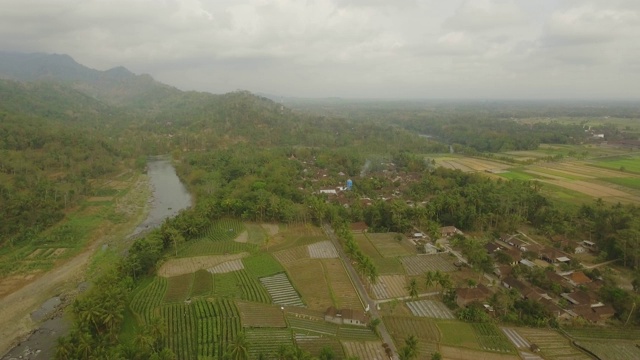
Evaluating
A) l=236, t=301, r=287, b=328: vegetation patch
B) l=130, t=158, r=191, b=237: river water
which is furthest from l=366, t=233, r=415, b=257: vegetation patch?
l=130, t=158, r=191, b=237: river water

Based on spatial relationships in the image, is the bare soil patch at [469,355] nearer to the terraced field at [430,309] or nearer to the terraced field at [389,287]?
the terraced field at [430,309]

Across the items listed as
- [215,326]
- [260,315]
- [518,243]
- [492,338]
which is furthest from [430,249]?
[215,326]

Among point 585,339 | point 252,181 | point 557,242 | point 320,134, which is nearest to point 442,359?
point 585,339

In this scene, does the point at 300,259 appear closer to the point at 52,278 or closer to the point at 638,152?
the point at 52,278

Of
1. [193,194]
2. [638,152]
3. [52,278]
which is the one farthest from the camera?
[638,152]

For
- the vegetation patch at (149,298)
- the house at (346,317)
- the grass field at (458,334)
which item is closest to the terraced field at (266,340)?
the house at (346,317)

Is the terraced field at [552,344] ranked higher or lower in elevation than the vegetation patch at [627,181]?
lower
